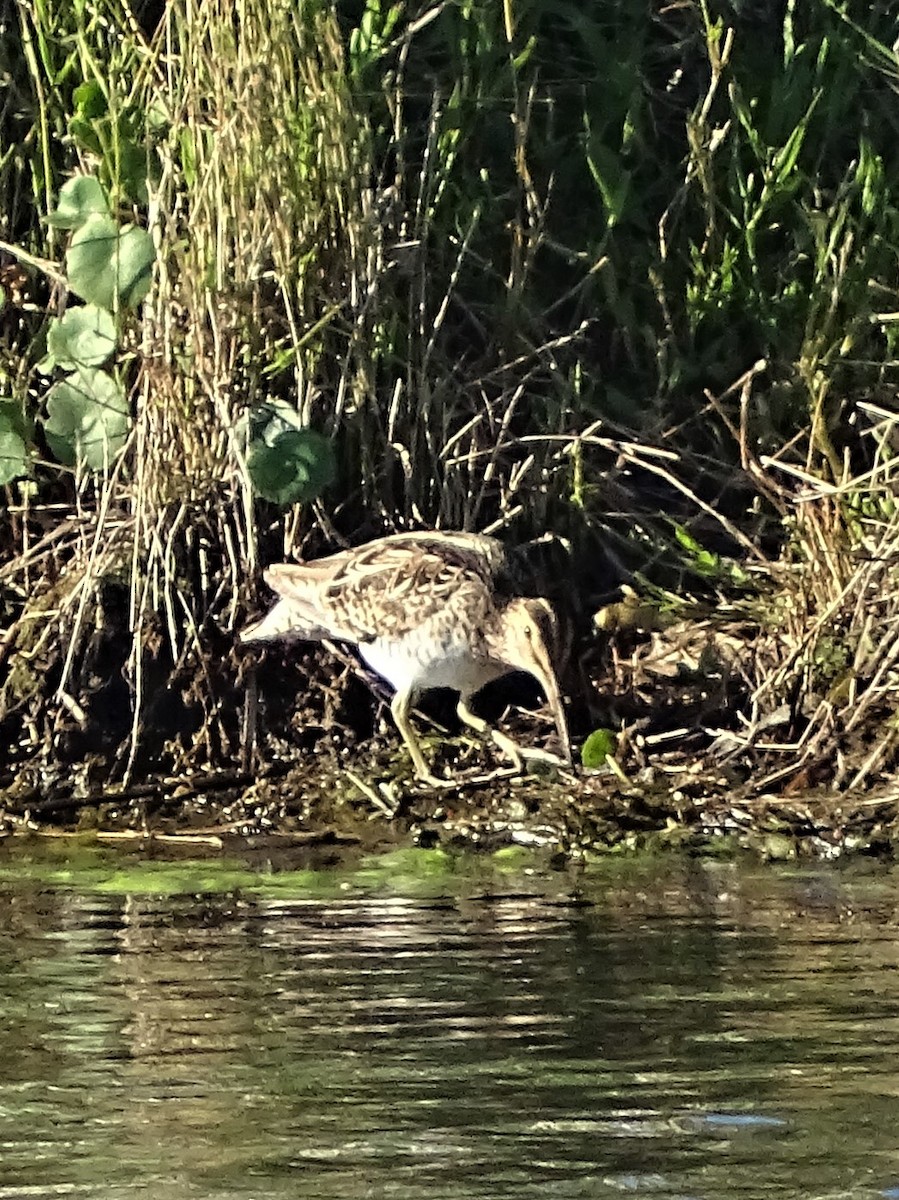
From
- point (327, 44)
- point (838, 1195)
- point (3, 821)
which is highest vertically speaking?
point (327, 44)

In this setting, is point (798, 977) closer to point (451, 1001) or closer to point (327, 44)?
point (451, 1001)

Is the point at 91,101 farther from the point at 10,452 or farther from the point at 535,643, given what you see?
the point at 535,643

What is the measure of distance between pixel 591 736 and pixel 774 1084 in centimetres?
239

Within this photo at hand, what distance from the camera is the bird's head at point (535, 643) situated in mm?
6398

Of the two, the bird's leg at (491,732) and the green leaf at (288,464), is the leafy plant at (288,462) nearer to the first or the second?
the green leaf at (288,464)

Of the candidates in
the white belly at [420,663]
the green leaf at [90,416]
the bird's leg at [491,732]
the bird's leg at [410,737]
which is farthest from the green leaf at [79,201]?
the bird's leg at [491,732]

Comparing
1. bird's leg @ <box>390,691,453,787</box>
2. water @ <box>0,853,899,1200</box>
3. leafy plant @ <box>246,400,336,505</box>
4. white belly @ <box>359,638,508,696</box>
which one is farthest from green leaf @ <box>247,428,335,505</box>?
water @ <box>0,853,899,1200</box>

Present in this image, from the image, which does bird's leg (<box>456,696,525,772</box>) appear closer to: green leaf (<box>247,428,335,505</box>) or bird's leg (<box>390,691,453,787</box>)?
bird's leg (<box>390,691,453,787</box>)

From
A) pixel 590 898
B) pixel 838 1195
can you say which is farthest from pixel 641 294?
pixel 838 1195

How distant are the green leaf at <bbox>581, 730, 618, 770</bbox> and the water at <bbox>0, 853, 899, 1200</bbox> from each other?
505 millimetres

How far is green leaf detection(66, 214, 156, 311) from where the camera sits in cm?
638

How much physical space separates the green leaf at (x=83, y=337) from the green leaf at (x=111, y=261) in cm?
5

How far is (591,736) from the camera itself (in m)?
6.34

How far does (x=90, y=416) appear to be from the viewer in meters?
6.46
